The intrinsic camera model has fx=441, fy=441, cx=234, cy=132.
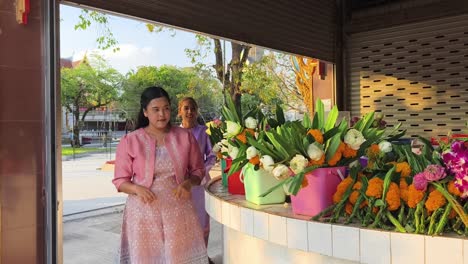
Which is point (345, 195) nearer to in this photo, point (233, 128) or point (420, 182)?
point (420, 182)

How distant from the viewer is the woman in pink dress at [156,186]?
2240 mm

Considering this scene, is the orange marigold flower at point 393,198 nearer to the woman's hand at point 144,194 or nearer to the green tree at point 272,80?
the woman's hand at point 144,194

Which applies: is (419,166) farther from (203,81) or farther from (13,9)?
(203,81)

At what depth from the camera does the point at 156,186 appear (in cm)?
225

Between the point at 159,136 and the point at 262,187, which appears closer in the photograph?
the point at 262,187

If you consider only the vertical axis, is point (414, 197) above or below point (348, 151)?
below

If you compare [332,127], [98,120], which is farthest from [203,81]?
[332,127]

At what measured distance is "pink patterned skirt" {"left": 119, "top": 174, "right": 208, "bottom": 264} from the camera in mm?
2240

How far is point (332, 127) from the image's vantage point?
1.49 meters

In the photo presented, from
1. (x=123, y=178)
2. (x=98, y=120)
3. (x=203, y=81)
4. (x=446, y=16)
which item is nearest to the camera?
(x=123, y=178)

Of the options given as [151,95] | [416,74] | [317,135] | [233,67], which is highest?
[233,67]

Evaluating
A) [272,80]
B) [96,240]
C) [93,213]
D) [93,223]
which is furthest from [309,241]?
[272,80]

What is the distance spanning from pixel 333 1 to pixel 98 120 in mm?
10289

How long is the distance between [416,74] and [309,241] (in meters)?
5.30
